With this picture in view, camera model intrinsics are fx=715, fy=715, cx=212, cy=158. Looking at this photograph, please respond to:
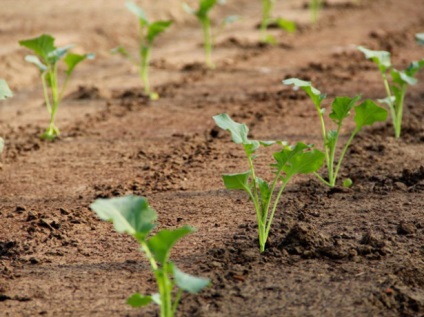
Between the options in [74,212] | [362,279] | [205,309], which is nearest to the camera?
[205,309]

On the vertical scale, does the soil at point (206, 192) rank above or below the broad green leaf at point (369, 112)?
below

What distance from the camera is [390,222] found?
3.39 metres

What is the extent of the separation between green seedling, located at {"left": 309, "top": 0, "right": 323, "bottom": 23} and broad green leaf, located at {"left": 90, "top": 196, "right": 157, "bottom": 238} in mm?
7247

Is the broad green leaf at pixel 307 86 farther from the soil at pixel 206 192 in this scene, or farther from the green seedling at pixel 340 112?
the soil at pixel 206 192

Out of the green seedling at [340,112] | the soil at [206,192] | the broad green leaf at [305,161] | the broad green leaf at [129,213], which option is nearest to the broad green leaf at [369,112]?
the green seedling at [340,112]

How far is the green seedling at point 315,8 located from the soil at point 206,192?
5.52 ft

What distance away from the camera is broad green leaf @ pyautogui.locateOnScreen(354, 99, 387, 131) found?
3590mm

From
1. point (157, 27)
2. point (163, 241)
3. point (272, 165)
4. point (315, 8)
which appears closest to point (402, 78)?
point (272, 165)

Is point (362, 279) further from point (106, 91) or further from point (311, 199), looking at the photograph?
point (106, 91)

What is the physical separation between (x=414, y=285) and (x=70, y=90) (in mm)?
4238

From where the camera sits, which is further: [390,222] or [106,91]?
[106,91]

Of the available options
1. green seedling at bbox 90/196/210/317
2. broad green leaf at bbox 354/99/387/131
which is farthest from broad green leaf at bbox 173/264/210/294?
broad green leaf at bbox 354/99/387/131

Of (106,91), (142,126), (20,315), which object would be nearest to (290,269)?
(20,315)

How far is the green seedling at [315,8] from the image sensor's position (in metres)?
9.30
